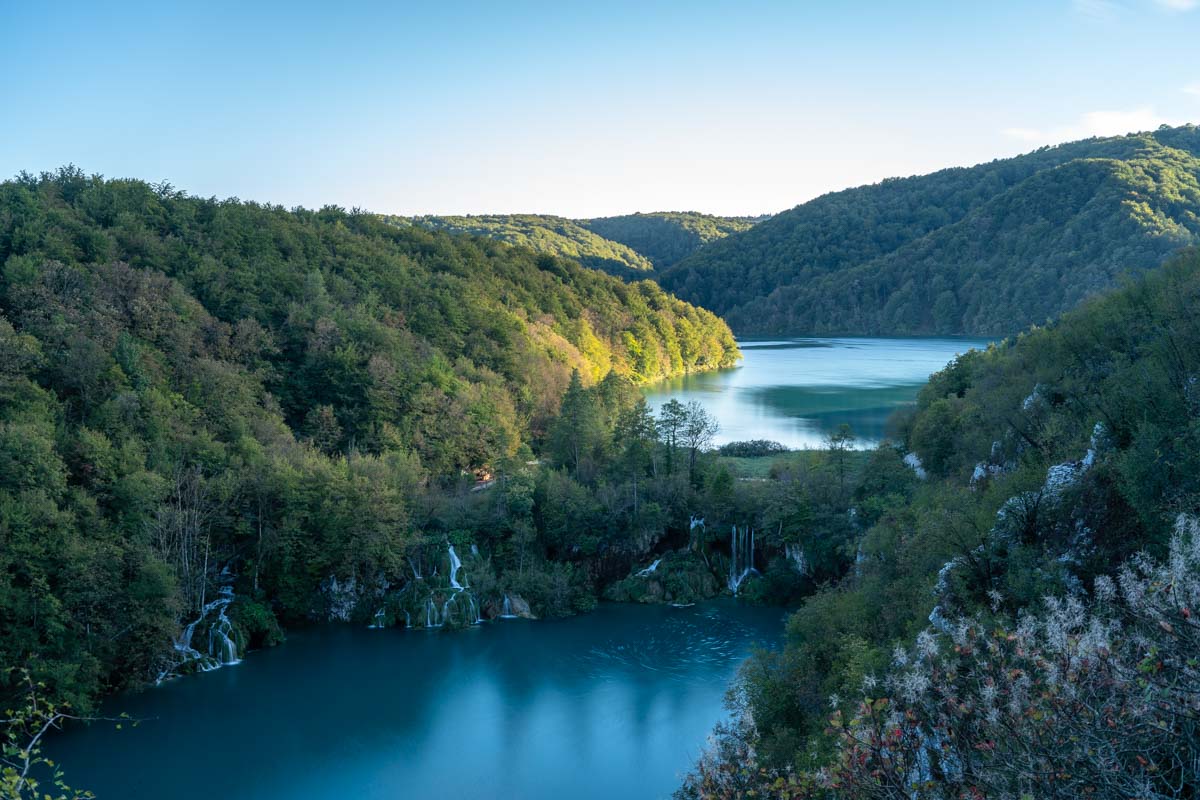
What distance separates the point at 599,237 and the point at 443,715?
507ft

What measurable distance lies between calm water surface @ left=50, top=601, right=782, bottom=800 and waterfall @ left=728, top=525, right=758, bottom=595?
80.7 inches

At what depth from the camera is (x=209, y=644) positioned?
85.5 ft

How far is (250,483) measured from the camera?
94.8ft

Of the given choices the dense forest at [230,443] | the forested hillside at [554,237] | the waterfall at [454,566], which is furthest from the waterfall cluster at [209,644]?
the forested hillside at [554,237]

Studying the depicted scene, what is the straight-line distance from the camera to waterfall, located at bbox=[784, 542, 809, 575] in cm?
3014

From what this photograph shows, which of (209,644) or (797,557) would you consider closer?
(209,644)

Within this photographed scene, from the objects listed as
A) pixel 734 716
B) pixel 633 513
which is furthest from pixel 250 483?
pixel 734 716

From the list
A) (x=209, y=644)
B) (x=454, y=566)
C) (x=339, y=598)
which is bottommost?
(x=209, y=644)

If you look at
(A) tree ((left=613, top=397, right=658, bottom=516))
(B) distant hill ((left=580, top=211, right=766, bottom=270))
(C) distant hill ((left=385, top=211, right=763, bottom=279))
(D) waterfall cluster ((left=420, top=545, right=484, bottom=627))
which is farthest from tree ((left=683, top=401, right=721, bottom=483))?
(B) distant hill ((left=580, top=211, right=766, bottom=270))

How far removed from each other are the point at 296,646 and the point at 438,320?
2525 centimetres

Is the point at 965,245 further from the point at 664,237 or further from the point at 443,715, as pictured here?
the point at 443,715

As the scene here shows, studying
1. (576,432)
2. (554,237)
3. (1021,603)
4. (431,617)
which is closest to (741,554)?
(576,432)

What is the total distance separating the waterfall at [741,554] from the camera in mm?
31453

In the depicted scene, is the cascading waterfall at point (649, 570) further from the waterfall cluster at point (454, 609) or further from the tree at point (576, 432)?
the tree at point (576, 432)
